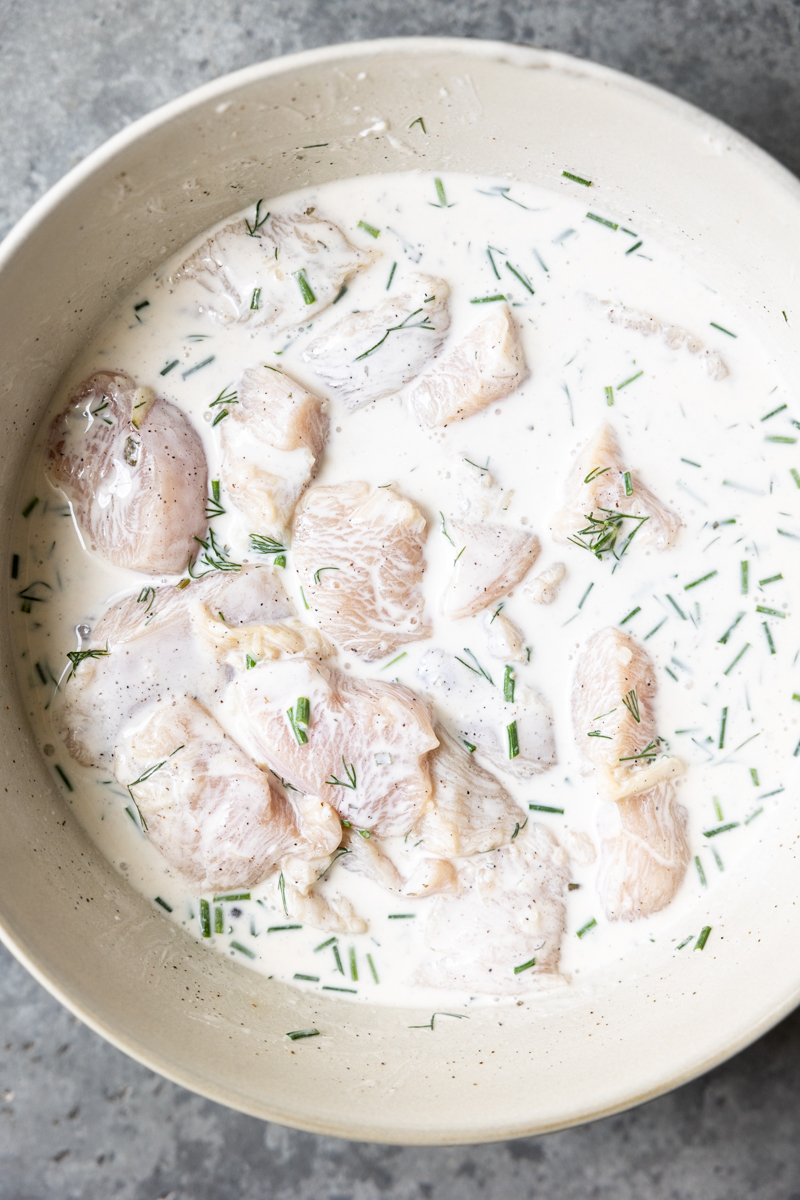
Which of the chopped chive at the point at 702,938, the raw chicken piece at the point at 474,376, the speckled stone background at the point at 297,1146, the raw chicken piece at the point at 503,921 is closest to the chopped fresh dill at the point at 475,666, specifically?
the raw chicken piece at the point at 503,921

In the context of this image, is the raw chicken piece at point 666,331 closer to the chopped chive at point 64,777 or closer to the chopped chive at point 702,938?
the chopped chive at point 702,938

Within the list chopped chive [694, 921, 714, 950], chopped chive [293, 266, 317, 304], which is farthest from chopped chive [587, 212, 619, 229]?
chopped chive [694, 921, 714, 950]

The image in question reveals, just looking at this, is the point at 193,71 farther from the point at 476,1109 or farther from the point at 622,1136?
the point at 622,1136

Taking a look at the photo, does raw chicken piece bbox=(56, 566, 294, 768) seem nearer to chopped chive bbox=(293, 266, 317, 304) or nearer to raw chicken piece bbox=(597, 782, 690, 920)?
chopped chive bbox=(293, 266, 317, 304)

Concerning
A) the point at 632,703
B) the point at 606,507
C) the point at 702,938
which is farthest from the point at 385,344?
the point at 702,938

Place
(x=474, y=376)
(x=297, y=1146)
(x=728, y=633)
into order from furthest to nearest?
(x=297, y=1146) → (x=728, y=633) → (x=474, y=376)

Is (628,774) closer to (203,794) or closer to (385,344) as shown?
(203,794)
